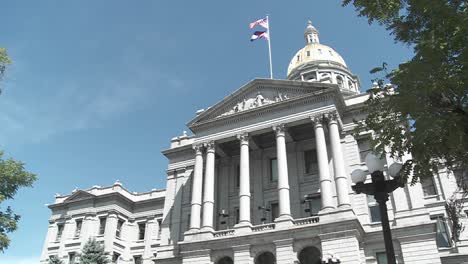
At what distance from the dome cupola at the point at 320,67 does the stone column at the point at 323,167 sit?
151 feet

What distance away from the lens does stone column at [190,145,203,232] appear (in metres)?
35.3

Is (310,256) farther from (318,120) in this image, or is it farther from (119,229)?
(119,229)

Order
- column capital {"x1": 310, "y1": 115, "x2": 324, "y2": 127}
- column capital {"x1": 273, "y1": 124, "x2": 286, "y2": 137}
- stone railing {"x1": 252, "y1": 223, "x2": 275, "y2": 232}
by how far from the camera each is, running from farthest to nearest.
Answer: column capital {"x1": 273, "y1": 124, "x2": 286, "y2": 137}, column capital {"x1": 310, "y1": 115, "x2": 324, "y2": 127}, stone railing {"x1": 252, "y1": 223, "x2": 275, "y2": 232}

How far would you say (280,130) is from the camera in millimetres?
35781

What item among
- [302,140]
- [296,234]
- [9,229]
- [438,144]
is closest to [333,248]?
[296,234]

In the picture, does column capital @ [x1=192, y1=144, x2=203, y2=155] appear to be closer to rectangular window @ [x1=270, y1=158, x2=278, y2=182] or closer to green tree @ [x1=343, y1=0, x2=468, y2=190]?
rectangular window @ [x1=270, y1=158, x2=278, y2=182]

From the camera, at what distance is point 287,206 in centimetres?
3222

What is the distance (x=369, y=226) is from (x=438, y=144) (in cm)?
2019

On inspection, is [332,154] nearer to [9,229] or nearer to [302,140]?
[302,140]

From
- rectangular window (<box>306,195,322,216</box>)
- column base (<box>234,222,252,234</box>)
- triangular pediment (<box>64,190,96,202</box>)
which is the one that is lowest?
column base (<box>234,222,252,234</box>)

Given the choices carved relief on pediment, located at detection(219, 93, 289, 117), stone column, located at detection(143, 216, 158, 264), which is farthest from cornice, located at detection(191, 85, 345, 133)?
stone column, located at detection(143, 216, 158, 264)

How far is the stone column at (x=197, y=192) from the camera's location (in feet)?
116

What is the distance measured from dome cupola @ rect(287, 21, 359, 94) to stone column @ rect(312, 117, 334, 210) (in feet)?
151

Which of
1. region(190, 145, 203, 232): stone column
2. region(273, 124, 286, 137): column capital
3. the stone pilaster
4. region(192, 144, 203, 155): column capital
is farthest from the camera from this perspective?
region(192, 144, 203, 155): column capital
